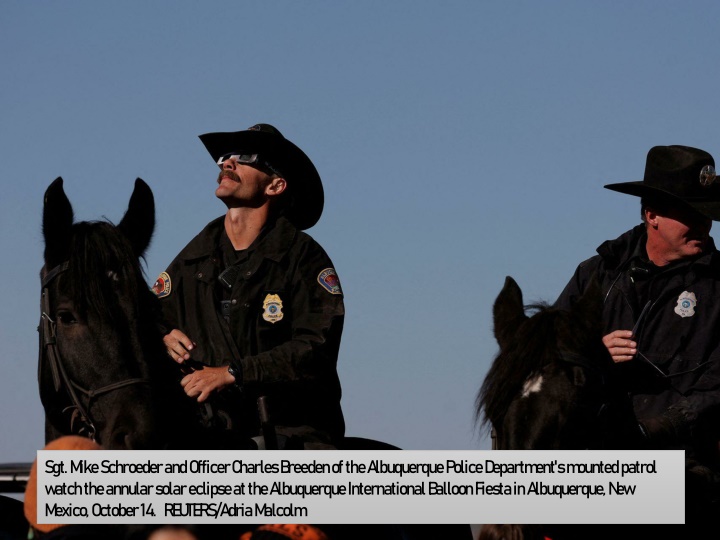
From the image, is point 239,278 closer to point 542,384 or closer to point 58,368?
point 58,368

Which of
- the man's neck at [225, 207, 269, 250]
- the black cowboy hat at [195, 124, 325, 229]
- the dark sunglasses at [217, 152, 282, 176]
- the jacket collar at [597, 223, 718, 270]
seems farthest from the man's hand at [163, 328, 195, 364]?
Answer: the jacket collar at [597, 223, 718, 270]

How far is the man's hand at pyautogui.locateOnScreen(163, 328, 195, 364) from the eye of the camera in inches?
293

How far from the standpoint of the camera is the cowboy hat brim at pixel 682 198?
28.0 feet

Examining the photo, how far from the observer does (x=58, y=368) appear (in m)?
Result: 6.80

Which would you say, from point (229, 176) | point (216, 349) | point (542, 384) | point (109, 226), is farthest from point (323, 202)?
point (542, 384)

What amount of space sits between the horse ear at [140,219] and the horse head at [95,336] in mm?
237

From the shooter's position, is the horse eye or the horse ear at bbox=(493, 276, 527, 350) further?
the horse ear at bbox=(493, 276, 527, 350)

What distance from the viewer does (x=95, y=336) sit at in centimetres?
672

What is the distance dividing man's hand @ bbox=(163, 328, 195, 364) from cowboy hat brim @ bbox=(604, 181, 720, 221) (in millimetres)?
3547

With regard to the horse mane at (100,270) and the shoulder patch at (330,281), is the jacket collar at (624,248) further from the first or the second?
the horse mane at (100,270)

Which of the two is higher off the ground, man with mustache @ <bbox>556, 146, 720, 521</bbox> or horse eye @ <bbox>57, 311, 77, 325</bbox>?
man with mustache @ <bbox>556, 146, 720, 521</bbox>

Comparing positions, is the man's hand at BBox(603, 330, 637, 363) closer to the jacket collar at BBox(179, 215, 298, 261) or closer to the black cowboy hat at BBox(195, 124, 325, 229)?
the jacket collar at BBox(179, 215, 298, 261)
